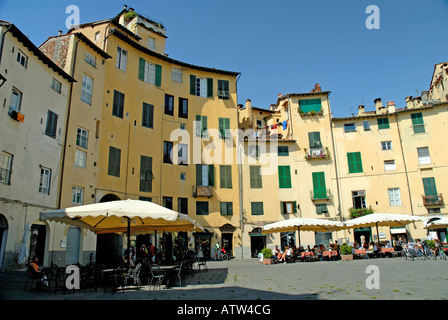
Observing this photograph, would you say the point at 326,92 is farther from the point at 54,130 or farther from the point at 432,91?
the point at 54,130

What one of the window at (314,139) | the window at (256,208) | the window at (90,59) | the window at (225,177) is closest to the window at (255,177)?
the window at (256,208)

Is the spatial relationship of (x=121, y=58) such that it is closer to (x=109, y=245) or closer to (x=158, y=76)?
(x=158, y=76)

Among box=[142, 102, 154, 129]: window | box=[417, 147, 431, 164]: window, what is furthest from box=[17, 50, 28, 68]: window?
box=[417, 147, 431, 164]: window

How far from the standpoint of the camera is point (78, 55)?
21.8 m

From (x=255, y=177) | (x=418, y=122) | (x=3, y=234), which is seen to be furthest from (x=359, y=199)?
(x=3, y=234)

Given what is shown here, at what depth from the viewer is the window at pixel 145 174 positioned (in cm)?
2600

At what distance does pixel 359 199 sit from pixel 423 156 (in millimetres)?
7106

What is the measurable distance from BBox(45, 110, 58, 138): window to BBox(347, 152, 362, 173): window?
83.1 ft

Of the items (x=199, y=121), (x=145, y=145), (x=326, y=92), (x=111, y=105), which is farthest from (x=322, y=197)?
(x=111, y=105)

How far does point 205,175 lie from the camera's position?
2991cm

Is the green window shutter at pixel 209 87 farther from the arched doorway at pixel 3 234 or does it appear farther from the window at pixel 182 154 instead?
the arched doorway at pixel 3 234
